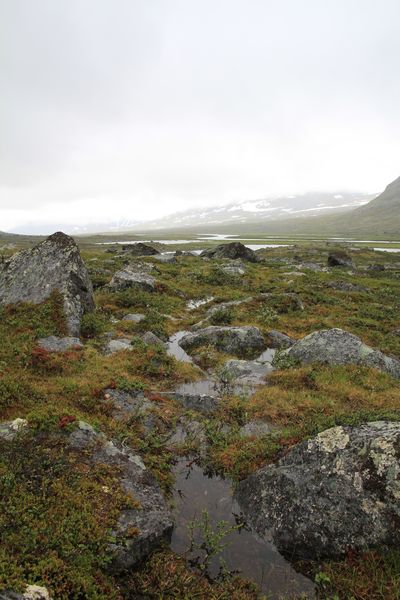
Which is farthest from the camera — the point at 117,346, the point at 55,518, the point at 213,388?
the point at 117,346

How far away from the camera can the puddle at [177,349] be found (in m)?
22.3

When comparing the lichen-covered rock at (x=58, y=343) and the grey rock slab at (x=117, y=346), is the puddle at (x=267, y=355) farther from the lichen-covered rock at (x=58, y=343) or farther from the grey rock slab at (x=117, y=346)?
the lichen-covered rock at (x=58, y=343)

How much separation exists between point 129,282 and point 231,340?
45.4 ft

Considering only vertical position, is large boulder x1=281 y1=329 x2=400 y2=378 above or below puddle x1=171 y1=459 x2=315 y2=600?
above

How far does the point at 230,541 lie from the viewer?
9.81m

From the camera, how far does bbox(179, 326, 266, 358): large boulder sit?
76.5 feet

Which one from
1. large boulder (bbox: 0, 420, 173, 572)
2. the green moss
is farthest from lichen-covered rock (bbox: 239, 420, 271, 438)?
the green moss

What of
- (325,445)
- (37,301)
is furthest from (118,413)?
(37,301)

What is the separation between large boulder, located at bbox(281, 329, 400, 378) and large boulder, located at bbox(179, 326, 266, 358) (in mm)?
2338

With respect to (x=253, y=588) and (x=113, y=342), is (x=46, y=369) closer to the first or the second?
(x=113, y=342)

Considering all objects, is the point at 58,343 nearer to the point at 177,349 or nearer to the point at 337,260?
the point at 177,349

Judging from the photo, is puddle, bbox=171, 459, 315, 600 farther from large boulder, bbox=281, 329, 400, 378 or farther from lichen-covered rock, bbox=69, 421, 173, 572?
large boulder, bbox=281, 329, 400, 378

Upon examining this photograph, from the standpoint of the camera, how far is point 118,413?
48.1ft

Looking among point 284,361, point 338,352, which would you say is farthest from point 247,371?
point 338,352
